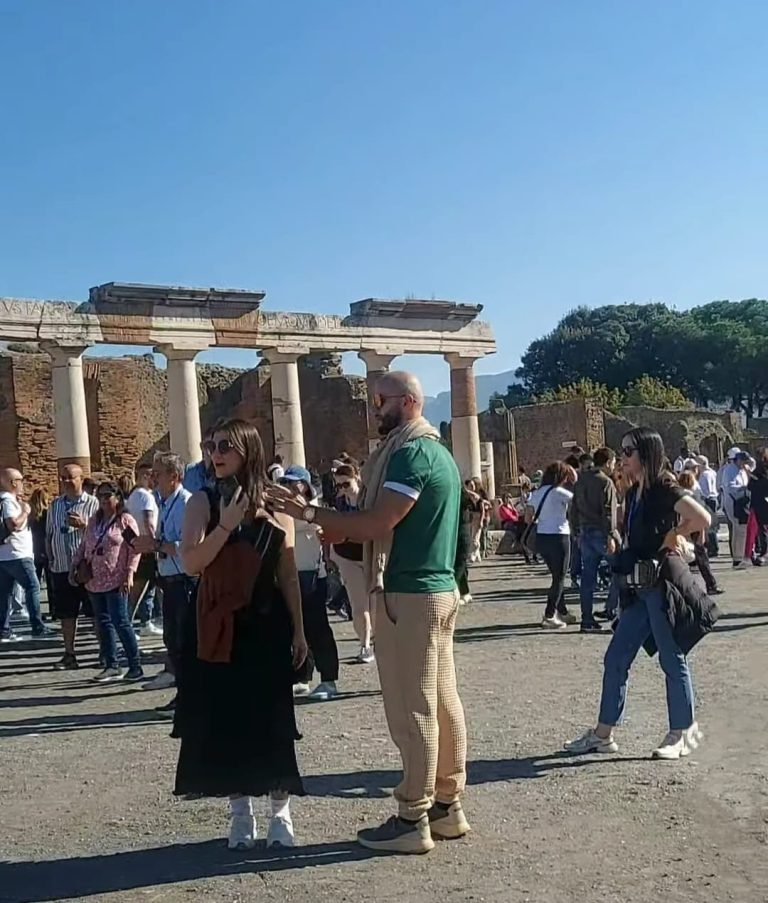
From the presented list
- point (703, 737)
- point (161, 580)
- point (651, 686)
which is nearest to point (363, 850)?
point (703, 737)

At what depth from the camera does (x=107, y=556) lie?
915 cm

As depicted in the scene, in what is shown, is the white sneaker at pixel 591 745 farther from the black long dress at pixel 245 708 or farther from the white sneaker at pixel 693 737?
the black long dress at pixel 245 708

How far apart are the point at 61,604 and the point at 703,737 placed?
6.06 meters

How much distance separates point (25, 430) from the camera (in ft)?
84.0

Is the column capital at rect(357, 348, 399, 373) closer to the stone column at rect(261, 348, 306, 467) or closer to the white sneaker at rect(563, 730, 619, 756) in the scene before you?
the stone column at rect(261, 348, 306, 467)

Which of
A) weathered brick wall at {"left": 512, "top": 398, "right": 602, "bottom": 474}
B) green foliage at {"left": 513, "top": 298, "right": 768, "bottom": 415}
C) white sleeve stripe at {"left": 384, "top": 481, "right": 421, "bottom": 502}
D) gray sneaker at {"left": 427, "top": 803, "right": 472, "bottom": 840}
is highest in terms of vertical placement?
green foliage at {"left": 513, "top": 298, "right": 768, "bottom": 415}

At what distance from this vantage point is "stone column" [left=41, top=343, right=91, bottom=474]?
18.6 m

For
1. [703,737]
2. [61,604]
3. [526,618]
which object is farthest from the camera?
[526,618]

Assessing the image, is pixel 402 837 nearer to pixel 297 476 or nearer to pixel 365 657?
pixel 297 476

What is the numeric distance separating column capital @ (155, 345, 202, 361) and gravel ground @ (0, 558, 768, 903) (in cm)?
1154

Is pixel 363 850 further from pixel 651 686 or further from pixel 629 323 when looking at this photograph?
pixel 629 323

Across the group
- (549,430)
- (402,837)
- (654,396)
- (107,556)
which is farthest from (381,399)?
(654,396)

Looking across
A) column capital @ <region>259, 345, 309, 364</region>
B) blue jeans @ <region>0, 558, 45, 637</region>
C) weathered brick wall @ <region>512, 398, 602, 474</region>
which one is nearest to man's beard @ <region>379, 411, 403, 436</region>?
blue jeans @ <region>0, 558, 45, 637</region>

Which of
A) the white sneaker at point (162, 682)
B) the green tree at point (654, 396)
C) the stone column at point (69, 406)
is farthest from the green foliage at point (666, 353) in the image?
the white sneaker at point (162, 682)
